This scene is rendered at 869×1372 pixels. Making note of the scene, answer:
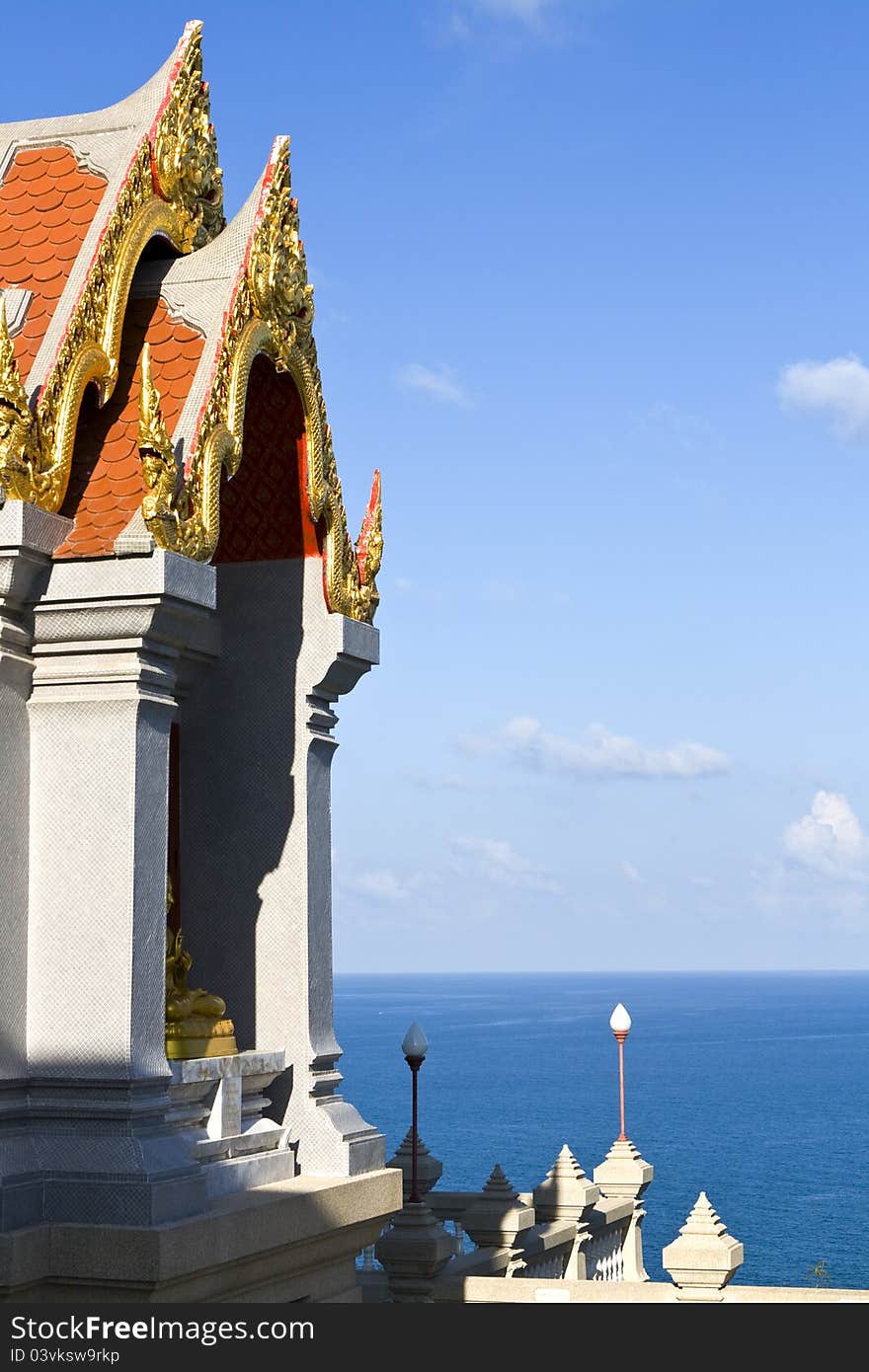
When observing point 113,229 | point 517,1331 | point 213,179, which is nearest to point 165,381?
point 113,229

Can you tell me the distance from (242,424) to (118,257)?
4.03 feet

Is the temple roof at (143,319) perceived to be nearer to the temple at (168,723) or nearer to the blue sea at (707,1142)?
the temple at (168,723)

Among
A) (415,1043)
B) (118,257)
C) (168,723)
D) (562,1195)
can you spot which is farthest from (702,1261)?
(118,257)

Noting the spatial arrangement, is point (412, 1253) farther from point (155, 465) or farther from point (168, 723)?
point (155, 465)

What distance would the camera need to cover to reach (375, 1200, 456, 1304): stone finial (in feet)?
53.9

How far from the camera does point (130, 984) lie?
9.48 metres

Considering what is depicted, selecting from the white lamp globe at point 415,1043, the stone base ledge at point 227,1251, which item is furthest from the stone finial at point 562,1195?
the stone base ledge at point 227,1251

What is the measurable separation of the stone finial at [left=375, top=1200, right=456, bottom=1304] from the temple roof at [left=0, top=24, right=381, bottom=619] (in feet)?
23.0

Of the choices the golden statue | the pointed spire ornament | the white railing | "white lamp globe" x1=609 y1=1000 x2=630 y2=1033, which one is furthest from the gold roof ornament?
"white lamp globe" x1=609 y1=1000 x2=630 y2=1033

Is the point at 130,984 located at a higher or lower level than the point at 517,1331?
higher

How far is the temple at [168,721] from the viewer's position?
31.0ft

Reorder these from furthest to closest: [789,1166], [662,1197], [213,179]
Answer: [789,1166] < [662,1197] < [213,179]

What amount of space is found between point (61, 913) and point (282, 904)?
8.65 ft

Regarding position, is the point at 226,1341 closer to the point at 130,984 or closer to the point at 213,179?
the point at 130,984
